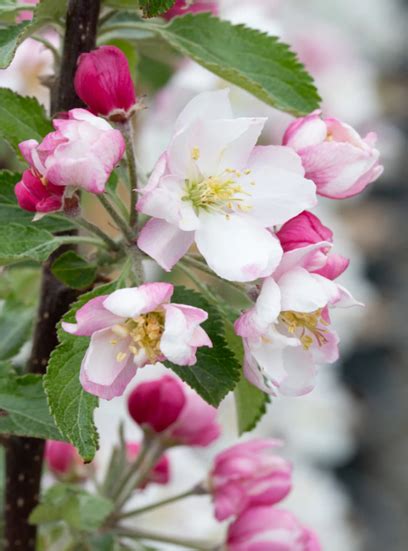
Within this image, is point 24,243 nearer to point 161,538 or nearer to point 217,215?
point 217,215

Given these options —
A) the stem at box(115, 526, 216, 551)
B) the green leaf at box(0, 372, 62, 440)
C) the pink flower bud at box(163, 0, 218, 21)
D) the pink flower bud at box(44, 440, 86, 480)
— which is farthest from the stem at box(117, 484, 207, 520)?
the pink flower bud at box(163, 0, 218, 21)

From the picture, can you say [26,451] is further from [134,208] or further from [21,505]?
[134,208]

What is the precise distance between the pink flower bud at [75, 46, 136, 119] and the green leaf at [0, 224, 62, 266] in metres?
0.10

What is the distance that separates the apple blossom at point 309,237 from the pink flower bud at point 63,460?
566 mm

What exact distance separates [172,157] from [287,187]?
0.27 feet

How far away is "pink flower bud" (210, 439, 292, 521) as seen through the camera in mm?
1050

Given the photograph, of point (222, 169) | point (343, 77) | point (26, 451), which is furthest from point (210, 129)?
point (343, 77)

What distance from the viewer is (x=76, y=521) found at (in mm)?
1020

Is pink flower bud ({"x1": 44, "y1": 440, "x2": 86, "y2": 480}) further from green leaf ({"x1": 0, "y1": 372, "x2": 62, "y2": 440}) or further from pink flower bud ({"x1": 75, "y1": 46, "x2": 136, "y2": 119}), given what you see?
pink flower bud ({"x1": 75, "y1": 46, "x2": 136, "y2": 119})

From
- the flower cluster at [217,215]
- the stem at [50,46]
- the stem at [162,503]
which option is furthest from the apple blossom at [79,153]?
the stem at [162,503]

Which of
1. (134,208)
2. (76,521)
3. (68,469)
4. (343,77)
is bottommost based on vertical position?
(343,77)

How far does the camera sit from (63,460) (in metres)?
1.24

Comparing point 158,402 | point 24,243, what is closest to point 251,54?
point 24,243

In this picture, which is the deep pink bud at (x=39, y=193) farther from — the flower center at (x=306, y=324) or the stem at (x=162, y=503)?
the stem at (x=162, y=503)
